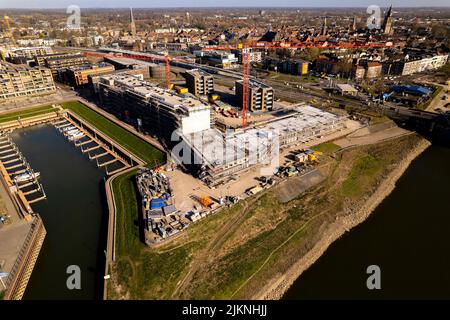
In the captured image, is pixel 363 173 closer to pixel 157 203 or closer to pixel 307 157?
pixel 307 157

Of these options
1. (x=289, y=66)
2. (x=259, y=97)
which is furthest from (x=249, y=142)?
(x=289, y=66)

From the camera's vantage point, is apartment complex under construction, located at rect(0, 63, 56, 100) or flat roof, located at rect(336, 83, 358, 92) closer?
apartment complex under construction, located at rect(0, 63, 56, 100)

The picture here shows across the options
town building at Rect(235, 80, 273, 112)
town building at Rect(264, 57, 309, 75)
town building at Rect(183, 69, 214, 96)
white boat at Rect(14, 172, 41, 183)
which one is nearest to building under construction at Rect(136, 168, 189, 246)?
white boat at Rect(14, 172, 41, 183)

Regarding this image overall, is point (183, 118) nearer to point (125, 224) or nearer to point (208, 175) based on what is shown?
point (208, 175)

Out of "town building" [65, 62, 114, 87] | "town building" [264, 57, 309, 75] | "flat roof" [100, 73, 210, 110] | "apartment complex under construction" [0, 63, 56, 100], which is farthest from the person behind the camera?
"town building" [264, 57, 309, 75]

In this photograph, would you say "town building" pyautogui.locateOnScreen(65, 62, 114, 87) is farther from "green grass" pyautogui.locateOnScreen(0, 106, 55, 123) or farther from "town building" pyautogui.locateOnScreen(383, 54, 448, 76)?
"town building" pyautogui.locateOnScreen(383, 54, 448, 76)

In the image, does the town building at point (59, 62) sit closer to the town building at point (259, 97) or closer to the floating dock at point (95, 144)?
the floating dock at point (95, 144)
